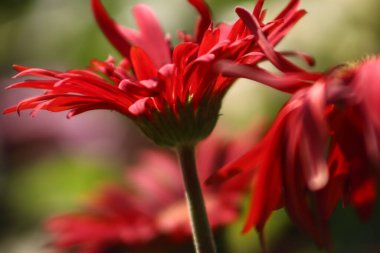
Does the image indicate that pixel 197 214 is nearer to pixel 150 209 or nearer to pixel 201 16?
pixel 201 16

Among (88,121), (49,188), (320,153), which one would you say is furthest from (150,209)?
(88,121)

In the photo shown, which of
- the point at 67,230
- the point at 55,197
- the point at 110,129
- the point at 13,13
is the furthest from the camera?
the point at 110,129

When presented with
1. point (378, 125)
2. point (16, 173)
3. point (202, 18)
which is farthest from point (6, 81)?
point (378, 125)

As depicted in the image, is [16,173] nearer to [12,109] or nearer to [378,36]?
[378,36]

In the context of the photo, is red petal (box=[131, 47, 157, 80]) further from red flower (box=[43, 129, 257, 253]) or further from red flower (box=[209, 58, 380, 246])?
red flower (box=[43, 129, 257, 253])

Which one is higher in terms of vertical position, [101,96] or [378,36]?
[378,36]

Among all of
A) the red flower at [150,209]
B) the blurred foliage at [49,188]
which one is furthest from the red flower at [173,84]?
the blurred foliage at [49,188]

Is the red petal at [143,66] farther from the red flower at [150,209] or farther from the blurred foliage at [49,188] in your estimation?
the blurred foliage at [49,188]
